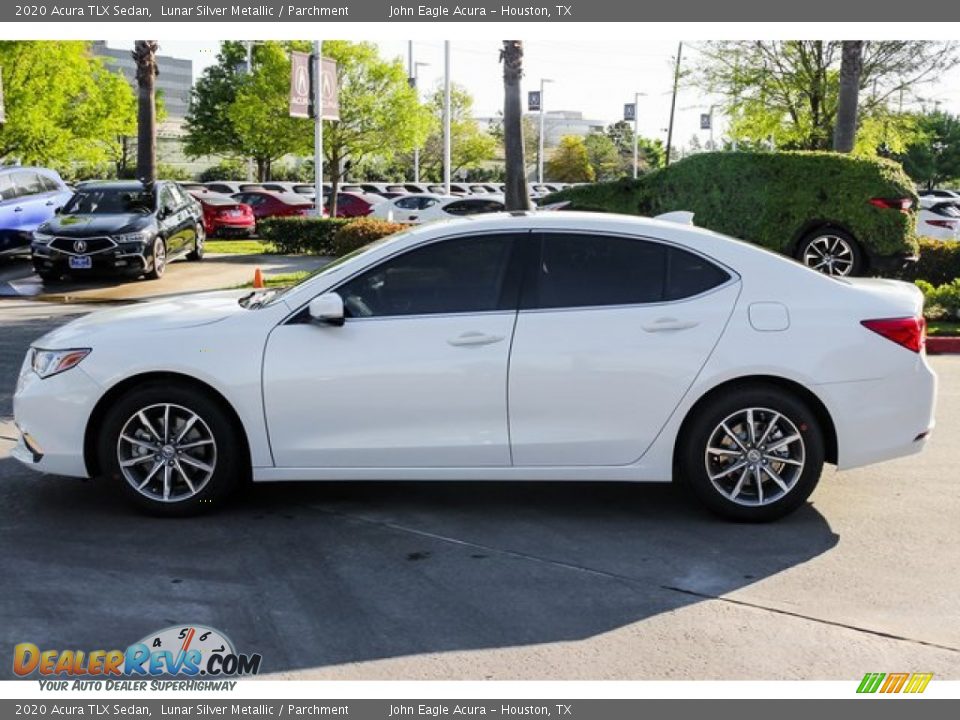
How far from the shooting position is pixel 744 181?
15.4 m

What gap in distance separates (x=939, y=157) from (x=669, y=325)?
6608 centimetres

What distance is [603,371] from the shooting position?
5.92 metres

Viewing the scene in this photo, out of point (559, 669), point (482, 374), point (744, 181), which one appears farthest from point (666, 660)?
point (744, 181)

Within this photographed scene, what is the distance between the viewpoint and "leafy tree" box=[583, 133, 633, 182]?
288 ft

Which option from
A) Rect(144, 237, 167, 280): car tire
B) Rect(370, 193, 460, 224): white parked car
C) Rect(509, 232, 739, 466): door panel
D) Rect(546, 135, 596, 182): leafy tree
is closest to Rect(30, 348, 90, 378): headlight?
Rect(509, 232, 739, 466): door panel

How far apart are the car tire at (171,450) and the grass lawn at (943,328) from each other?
355 inches

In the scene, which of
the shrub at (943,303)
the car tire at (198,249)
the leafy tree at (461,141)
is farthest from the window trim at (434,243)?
the leafy tree at (461,141)

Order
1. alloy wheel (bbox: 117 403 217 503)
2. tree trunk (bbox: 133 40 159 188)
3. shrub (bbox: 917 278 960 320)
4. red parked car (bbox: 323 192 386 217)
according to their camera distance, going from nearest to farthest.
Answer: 1. alloy wheel (bbox: 117 403 217 503)
2. shrub (bbox: 917 278 960 320)
3. tree trunk (bbox: 133 40 159 188)
4. red parked car (bbox: 323 192 386 217)

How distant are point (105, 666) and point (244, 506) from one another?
2048 millimetres

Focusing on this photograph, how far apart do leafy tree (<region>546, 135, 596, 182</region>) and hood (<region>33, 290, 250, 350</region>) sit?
7659 centimetres

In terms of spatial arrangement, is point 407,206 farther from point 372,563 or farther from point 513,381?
point 372,563

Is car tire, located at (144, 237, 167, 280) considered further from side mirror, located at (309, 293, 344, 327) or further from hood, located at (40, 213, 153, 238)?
side mirror, located at (309, 293, 344, 327)

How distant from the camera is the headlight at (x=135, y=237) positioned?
17.5 meters

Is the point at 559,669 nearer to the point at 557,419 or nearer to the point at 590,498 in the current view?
the point at 557,419
